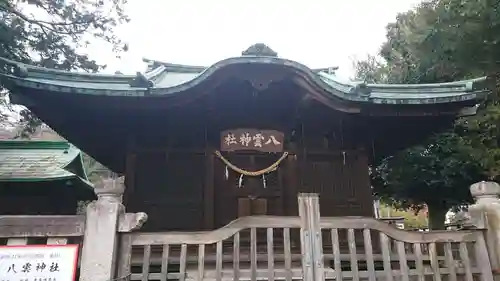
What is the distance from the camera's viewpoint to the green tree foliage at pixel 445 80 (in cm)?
851

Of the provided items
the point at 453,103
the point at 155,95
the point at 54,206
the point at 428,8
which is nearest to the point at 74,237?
the point at 155,95

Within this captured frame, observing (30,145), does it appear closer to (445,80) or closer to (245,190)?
(245,190)

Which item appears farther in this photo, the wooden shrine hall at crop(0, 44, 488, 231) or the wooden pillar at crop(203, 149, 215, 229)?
the wooden pillar at crop(203, 149, 215, 229)

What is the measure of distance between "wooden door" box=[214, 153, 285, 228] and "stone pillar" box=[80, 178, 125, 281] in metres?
2.84

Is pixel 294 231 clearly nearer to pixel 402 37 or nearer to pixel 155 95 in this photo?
pixel 155 95

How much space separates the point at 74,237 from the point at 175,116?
3062mm

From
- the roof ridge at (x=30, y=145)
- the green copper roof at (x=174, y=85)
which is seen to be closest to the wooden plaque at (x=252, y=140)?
the green copper roof at (x=174, y=85)

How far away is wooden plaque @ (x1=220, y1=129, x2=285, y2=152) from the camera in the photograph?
7.13 meters

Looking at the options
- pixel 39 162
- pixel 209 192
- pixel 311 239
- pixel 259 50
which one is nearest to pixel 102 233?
pixel 311 239

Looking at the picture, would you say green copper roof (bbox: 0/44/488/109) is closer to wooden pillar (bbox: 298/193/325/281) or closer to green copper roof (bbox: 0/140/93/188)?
wooden pillar (bbox: 298/193/325/281)

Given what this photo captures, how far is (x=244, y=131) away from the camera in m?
7.21

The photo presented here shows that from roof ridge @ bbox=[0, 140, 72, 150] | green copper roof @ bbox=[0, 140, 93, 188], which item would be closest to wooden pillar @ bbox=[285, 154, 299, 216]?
green copper roof @ bbox=[0, 140, 93, 188]

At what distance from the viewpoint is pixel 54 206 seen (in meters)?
10.9

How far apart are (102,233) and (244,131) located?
11.6 ft
